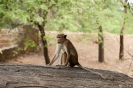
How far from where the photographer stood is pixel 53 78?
4.94 metres

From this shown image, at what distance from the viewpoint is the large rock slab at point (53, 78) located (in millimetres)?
4609

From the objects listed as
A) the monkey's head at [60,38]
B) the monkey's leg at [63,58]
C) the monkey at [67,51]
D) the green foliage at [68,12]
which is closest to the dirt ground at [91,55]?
the green foliage at [68,12]

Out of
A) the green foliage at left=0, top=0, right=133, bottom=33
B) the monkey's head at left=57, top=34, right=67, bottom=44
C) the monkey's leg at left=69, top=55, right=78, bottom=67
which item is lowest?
the monkey's leg at left=69, top=55, right=78, bottom=67

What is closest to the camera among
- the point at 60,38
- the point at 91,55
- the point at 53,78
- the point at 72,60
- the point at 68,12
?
the point at 53,78

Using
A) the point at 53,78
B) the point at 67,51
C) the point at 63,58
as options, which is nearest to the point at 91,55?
the point at 63,58

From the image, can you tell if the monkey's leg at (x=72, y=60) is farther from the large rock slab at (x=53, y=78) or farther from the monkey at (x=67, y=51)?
the large rock slab at (x=53, y=78)

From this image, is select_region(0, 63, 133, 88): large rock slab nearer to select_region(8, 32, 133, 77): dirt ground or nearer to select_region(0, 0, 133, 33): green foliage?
select_region(0, 0, 133, 33): green foliage

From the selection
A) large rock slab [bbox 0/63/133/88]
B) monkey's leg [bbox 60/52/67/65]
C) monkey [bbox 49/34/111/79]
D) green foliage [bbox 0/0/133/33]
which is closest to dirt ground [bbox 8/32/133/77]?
green foliage [bbox 0/0/133/33]

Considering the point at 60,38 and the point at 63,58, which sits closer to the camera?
the point at 60,38

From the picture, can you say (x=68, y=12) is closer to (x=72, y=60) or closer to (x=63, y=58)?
(x=63, y=58)

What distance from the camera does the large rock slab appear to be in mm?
4609

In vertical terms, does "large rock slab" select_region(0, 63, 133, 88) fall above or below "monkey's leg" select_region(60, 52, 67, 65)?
below

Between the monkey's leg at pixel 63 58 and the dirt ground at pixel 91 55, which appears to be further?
the dirt ground at pixel 91 55

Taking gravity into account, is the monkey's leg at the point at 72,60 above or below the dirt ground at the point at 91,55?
above
